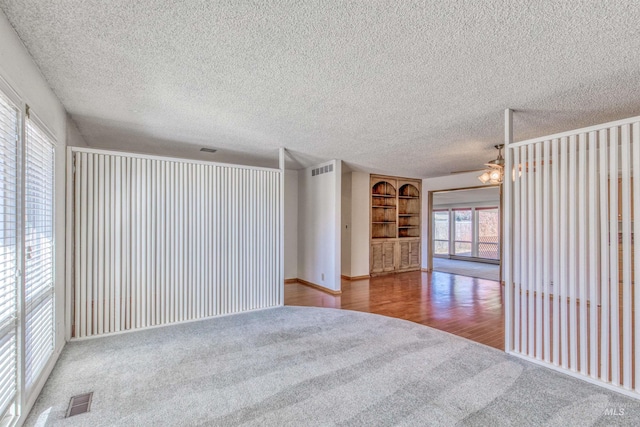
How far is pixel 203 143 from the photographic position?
4.47 metres

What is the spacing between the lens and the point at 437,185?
782cm

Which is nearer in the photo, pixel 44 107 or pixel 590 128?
pixel 44 107

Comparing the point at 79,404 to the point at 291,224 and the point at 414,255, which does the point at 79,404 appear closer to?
the point at 291,224

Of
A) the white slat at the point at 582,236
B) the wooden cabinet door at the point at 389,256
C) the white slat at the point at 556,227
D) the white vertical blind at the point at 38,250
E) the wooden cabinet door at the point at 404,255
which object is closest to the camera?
the white vertical blind at the point at 38,250

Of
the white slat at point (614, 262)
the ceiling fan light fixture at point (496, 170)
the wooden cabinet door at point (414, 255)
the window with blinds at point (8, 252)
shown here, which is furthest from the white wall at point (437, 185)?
the window with blinds at point (8, 252)

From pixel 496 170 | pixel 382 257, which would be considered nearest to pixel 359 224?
pixel 382 257

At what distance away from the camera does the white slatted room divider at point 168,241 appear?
3.48 meters

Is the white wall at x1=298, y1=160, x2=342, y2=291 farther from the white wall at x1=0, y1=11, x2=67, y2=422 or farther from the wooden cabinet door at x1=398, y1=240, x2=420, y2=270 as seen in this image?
the white wall at x1=0, y1=11, x2=67, y2=422

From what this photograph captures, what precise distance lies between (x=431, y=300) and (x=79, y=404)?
4.64 m

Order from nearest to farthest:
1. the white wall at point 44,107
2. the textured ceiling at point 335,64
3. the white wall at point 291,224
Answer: the textured ceiling at point 335,64 → the white wall at point 44,107 → the white wall at point 291,224

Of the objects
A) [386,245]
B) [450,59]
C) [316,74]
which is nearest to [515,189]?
[450,59]

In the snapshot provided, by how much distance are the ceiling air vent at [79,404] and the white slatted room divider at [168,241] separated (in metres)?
1.38

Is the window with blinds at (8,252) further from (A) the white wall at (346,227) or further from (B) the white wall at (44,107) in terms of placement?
(A) the white wall at (346,227)

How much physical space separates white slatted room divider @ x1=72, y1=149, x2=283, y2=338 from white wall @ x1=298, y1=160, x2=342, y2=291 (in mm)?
1221
